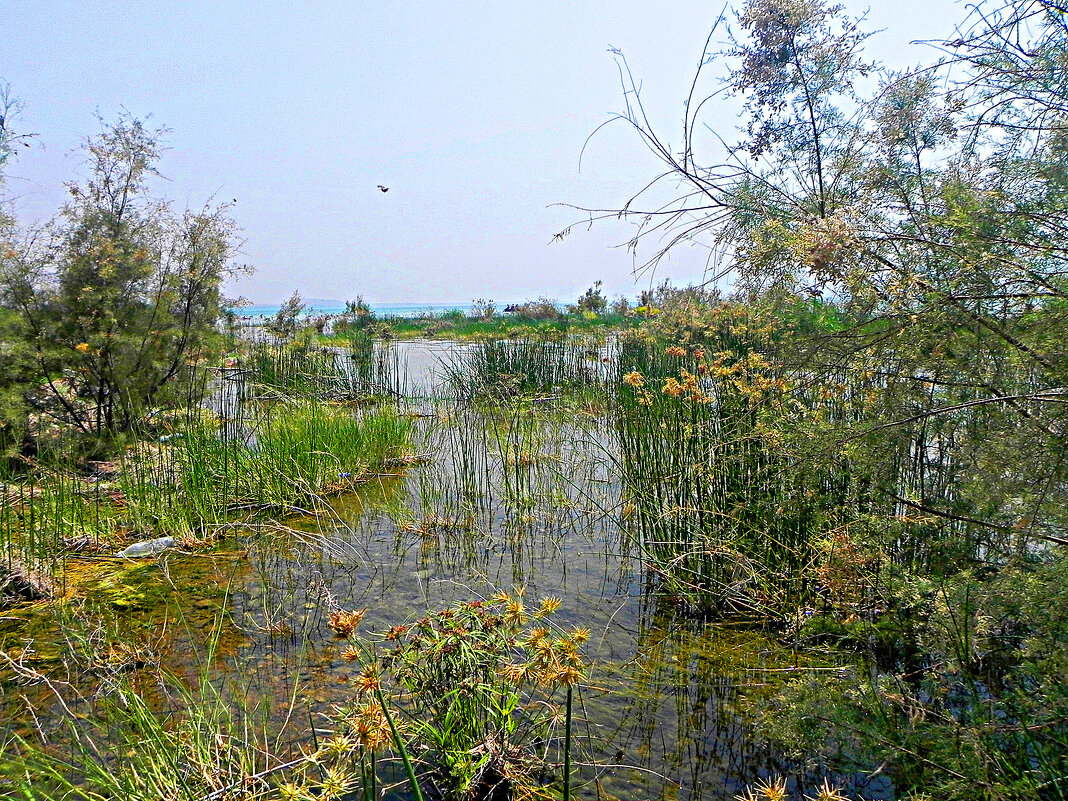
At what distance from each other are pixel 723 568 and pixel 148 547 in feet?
9.30

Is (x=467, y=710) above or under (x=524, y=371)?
under

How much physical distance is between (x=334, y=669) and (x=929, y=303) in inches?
88.0

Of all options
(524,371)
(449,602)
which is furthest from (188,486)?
(524,371)

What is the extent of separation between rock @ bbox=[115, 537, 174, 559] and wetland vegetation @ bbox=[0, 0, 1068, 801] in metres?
0.01

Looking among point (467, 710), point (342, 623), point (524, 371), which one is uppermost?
point (524, 371)

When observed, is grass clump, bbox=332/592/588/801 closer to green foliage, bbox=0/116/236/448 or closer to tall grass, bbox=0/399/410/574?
tall grass, bbox=0/399/410/574

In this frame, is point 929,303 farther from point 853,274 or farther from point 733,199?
point 733,199

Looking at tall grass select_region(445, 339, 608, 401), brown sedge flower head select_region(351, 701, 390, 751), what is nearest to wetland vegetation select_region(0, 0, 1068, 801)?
brown sedge flower head select_region(351, 701, 390, 751)

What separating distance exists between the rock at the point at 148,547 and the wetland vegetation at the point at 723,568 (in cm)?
1

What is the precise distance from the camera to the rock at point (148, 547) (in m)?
3.67

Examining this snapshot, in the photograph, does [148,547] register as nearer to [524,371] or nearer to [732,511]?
[732,511]

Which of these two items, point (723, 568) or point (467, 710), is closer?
point (467, 710)

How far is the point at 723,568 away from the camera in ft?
10.3

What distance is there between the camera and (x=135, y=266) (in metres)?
5.55
